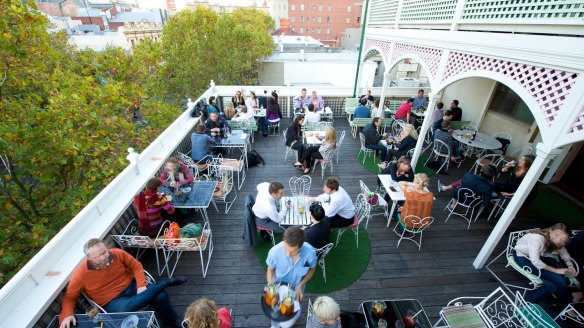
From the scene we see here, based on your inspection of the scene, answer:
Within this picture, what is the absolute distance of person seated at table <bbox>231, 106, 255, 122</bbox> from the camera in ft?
24.9

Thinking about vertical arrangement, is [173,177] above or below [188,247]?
above

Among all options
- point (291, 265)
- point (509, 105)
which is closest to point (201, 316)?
point (291, 265)

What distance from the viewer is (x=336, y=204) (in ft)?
12.8

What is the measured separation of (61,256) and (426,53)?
710cm

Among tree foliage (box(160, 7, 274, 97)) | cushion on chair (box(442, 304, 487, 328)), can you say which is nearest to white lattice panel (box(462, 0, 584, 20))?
cushion on chair (box(442, 304, 487, 328))

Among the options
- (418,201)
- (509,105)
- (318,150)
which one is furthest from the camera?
(509,105)

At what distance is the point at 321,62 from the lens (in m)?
21.1

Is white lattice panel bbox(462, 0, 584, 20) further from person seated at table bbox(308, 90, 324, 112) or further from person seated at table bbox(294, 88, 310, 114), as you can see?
person seated at table bbox(294, 88, 310, 114)

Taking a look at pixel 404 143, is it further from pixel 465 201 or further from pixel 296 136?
pixel 296 136

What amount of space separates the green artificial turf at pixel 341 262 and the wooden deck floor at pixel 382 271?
85 millimetres

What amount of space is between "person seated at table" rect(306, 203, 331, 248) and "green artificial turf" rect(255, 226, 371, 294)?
732 mm

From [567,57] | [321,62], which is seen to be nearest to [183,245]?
[567,57]

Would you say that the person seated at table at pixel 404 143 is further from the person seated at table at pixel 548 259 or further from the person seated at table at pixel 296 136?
the person seated at table at pixel 548 259

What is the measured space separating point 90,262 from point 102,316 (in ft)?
1.79
